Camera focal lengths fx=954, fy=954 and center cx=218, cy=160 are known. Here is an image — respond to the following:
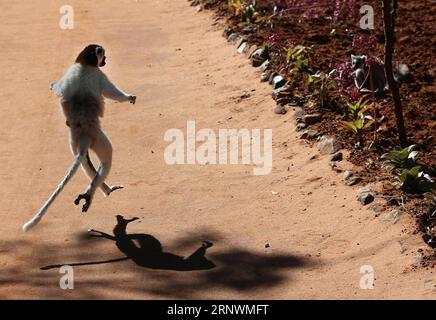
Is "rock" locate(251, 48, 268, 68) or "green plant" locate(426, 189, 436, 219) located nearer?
"green plant" locate(426, 189, 436, 219)

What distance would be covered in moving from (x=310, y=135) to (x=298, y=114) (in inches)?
25.9

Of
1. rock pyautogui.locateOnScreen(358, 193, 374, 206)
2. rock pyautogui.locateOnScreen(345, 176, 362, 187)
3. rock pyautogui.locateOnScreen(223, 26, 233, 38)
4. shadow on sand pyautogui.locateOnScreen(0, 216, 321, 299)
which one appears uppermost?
rock pyautogui.locateOnScreen(223, 26, 233, 38)

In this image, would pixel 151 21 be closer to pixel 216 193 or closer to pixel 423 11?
pixel 423 11

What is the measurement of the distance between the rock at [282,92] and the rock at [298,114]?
42 centimetres

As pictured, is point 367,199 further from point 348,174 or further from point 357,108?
point 357,108

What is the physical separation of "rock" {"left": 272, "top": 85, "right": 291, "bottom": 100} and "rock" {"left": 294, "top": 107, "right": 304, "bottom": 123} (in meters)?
0.42

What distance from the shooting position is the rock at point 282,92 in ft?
41.3

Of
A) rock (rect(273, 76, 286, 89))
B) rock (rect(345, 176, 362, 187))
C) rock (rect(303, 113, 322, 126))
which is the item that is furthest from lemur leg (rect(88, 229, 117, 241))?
rock (rect(273, 76, 286, 89))

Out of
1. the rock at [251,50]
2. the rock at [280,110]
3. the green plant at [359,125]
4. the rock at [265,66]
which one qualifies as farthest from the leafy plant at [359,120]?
the rock at [251,50]

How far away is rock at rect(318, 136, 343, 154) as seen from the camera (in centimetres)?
1098

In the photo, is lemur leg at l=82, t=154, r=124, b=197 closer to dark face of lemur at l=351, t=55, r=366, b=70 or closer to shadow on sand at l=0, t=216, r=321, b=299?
shadow on sand at l=0, t=216, r=321, b=299

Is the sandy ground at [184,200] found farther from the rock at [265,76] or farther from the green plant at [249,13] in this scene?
the green plant at [249,13]

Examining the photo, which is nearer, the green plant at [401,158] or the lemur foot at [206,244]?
the lemur foot at [206,244]
